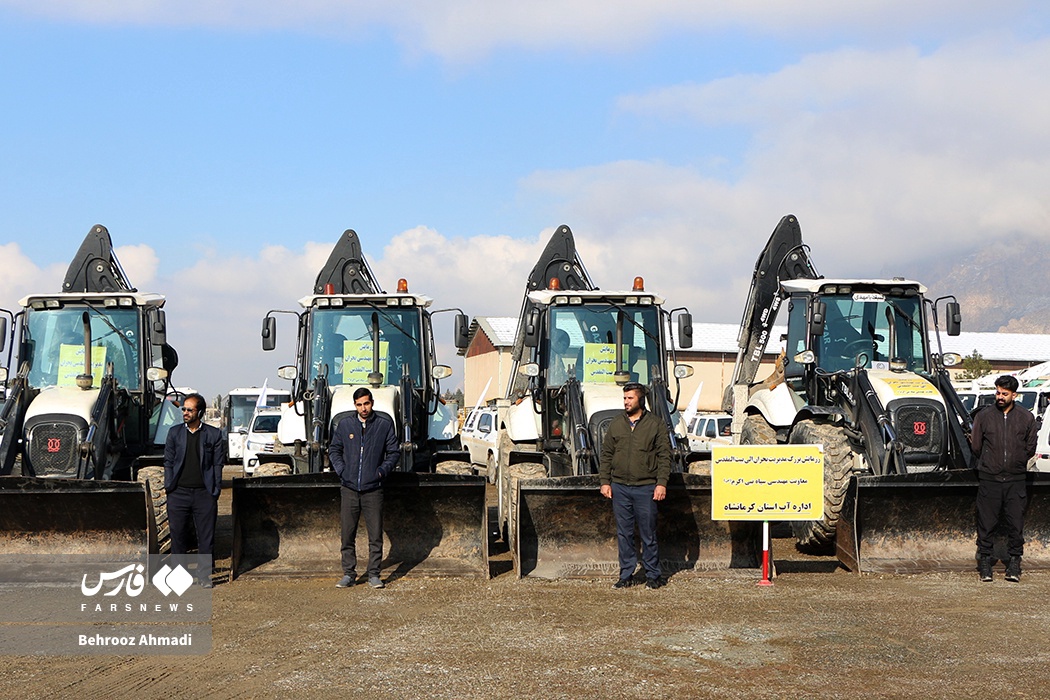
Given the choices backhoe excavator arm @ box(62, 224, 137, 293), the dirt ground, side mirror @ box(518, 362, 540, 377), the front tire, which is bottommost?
the dirt ground

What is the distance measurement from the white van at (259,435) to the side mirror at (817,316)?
11320 mm

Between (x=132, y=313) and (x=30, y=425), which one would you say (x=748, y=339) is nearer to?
(x=132, y=313)

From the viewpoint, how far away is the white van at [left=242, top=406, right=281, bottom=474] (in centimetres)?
2044

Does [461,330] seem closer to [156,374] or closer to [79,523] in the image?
[156,374]

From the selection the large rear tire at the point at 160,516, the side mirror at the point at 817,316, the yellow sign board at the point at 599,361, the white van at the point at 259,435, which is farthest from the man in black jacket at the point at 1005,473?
the white van at the point at 259,435

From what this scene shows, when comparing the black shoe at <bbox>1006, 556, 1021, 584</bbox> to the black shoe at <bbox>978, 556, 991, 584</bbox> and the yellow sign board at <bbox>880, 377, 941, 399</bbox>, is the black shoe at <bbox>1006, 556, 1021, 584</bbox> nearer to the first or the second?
the black shoe at <bbox>978, 556, 991, 584</bbox>

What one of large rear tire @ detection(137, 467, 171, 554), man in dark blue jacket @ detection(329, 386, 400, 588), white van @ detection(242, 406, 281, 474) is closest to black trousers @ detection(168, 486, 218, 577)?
large rear tire @ detection(137, 467, 171, 554)

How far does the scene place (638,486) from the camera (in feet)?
30.7

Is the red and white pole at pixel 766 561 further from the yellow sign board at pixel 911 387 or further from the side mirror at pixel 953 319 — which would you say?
the side mirror at pixel 953 319

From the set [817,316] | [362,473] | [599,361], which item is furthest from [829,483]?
[362,473]

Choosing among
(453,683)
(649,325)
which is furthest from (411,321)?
(453,683)

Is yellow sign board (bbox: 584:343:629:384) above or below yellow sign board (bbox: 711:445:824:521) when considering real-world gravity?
above

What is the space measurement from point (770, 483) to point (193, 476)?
4760 mm

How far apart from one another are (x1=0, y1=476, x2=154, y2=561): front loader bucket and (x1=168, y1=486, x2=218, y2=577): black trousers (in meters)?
0.34
